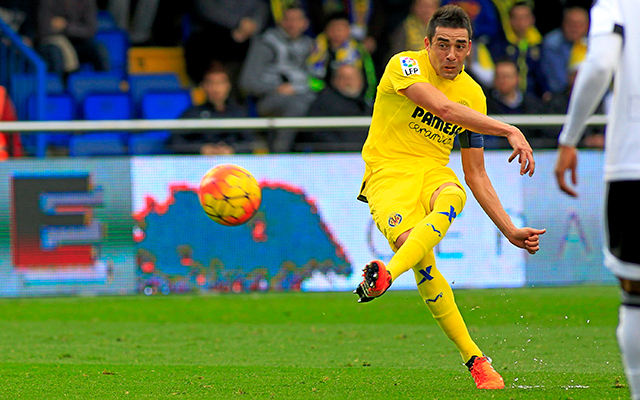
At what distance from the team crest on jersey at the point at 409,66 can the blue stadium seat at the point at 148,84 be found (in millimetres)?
8733

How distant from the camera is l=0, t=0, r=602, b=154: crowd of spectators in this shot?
12445 mm

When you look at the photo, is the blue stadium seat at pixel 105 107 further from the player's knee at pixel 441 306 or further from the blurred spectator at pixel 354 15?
the player's knee at pixel 441 306

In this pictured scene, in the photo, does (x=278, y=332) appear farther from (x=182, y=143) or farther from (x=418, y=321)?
(x=182, y=143)

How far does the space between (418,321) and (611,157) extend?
17.0 ft

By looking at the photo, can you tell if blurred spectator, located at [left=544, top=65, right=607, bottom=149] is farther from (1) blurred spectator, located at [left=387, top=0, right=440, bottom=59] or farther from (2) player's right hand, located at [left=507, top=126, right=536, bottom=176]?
(2) player's right hand, located at [left=507, top=126, right=536, bottom=176]

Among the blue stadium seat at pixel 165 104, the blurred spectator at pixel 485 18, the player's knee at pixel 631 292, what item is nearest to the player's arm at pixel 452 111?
the player's knee at pixel 631 292

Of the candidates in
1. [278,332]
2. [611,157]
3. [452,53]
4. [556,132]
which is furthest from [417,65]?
[556,132]

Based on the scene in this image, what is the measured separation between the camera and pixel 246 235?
10.5m

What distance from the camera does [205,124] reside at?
10.9m

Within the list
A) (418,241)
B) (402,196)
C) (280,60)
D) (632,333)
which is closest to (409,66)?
(402,196)

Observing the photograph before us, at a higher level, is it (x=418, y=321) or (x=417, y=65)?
(x=417, y=65)

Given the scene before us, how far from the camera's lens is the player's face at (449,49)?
5.29 m

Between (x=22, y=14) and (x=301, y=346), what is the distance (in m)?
10.2

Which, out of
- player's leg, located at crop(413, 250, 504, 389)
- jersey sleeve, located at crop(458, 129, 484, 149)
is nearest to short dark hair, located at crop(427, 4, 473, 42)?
jersey sleeve, located at crop(458, 129, 484, 149)
